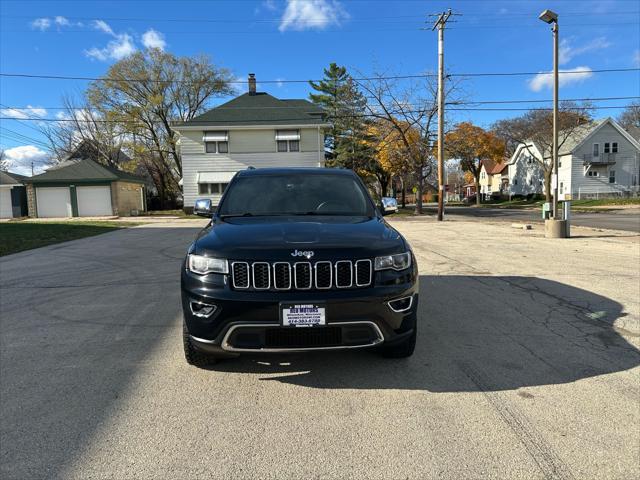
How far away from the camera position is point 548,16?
14516 millimetres

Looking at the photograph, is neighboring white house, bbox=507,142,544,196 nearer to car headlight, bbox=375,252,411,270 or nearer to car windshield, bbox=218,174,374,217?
car windshield, bbox=218,174,374,217

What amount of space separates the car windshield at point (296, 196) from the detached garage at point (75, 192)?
103 ft

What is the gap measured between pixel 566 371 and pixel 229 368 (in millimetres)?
2801

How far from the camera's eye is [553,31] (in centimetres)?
1504

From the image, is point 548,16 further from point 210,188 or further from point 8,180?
point 8,180

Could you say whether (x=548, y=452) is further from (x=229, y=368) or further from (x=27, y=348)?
(x=27, y=348)

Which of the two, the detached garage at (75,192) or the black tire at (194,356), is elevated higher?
the detached garage at (75,192)

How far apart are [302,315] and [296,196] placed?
6.24 feet

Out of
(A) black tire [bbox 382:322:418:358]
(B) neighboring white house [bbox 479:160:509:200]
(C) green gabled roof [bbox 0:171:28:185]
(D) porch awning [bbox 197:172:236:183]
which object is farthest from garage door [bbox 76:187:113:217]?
(B) neighboring white house [bbox 479:160:509:200]

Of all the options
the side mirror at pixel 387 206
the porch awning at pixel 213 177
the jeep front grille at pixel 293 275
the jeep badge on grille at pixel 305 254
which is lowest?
the jeep front grille at pixel 293 275

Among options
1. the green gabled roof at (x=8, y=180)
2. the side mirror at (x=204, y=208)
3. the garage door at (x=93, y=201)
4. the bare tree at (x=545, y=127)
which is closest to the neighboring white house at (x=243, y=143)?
the garage door at (x=93, y=201)

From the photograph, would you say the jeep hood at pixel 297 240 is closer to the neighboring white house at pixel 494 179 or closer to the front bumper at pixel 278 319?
the front bumper at pixel 278 319

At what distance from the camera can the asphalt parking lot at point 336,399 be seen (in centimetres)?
252

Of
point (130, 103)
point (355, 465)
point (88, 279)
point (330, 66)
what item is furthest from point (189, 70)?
point (355, 465)
